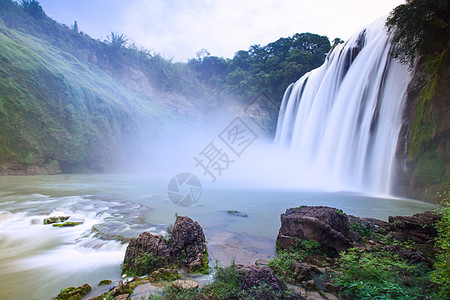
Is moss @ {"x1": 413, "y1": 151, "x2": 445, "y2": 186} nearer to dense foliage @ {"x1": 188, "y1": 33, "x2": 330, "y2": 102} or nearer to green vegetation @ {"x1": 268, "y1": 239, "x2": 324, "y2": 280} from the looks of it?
green vegetation @ {"x1": 268, "y1": 239, "x2": 324, "y2": 280}

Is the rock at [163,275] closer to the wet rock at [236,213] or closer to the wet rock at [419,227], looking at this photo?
the wet rock at [419,227]

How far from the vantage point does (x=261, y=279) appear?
7.61 ft

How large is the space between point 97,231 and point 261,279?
151 inches

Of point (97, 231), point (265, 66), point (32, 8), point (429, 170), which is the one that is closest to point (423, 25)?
point (429, 170)

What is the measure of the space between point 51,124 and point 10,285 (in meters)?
17.3

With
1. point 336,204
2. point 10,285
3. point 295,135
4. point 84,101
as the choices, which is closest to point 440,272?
point 10,285

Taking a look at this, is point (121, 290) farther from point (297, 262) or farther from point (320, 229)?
point (320, 229)

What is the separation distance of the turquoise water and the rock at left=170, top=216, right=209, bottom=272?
473 millimetres

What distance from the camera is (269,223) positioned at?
5.87m

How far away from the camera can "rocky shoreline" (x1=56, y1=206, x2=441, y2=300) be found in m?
2.34

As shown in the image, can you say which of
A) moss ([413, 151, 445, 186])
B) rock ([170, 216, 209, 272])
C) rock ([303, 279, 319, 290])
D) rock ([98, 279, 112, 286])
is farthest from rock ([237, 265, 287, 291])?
moss ([413, 151, 445, 186])

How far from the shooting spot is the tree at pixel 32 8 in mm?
25781

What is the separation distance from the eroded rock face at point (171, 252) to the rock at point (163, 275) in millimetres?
270

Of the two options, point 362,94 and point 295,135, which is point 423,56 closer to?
point 362,94
